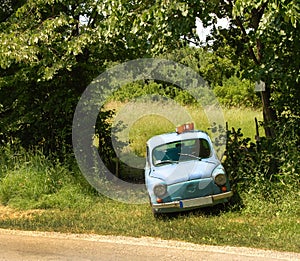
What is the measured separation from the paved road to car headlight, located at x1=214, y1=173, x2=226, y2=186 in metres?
1.60

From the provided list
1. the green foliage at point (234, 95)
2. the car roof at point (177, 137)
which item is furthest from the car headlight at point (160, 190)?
the green foliage at point (234, 95)

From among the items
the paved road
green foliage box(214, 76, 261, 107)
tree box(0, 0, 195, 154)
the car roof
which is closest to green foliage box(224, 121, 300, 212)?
the car roof

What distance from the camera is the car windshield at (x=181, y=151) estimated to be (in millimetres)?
8805

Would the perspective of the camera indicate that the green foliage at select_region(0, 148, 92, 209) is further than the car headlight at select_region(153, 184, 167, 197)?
Yes

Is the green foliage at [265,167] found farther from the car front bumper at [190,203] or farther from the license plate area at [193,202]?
the license plate area at [193,202]

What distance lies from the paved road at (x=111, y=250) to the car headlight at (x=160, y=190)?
3.56 feet

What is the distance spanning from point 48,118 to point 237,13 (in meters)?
6.14

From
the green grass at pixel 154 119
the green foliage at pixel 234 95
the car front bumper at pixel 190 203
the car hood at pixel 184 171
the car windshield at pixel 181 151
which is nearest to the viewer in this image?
the car front bumper at pixel 190 203

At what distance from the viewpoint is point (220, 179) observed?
813cm

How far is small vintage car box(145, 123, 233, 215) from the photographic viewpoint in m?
8.01

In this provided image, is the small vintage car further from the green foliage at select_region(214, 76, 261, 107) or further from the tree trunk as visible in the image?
the green foliage at select_region(214, 76, 261, 107)

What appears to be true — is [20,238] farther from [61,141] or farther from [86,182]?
[61,141]

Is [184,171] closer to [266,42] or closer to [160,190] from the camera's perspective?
[160,190]

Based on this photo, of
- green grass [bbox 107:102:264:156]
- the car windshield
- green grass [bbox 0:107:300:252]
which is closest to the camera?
green grass [bbox 0:107:300:252]
